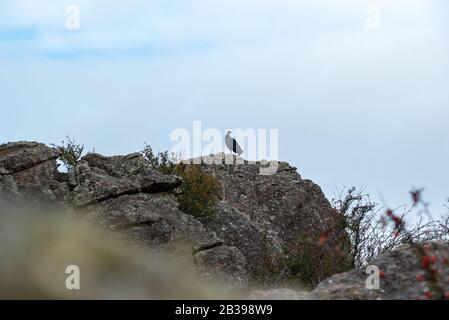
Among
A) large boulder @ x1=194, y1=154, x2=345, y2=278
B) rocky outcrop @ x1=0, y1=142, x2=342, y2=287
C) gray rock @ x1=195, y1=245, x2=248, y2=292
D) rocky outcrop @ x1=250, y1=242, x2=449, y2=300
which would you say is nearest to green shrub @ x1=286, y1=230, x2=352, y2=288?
rocky outcrop @ x1=0, y1=142, x2=342, y2=287

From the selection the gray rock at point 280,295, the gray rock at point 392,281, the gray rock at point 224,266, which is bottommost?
the gray rock at point 280,295

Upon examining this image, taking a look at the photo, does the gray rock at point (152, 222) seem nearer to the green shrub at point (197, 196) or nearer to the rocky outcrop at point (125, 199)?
the rocky outcrop at point (125, 199)

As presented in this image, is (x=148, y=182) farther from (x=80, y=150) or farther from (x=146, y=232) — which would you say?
(x=80, y=150)

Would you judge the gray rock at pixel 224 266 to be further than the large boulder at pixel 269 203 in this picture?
No

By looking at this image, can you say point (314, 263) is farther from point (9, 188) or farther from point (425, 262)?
point (425, 262)

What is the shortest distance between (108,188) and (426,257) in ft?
54.7

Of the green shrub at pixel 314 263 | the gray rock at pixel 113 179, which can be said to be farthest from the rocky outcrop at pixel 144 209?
the green shrub at pixel 314 263

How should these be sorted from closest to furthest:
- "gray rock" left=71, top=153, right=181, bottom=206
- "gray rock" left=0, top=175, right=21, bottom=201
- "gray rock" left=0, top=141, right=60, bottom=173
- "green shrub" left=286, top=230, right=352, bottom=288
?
"gray rock" left=0, top=175, right=21, bottom=201 < "gray rock" left=71, top=153, right=181, bottom=206 < "green shrub" left=286, top=230, right=352, bottom=288 < "gray rock" left=0, top=141, right=60, bottom=173

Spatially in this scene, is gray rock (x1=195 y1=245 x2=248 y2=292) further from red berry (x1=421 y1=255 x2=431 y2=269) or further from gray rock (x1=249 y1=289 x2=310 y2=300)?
red berry (x1=421 y1=255 x2=431 y2=269)

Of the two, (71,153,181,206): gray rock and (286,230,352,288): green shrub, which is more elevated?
(71,153,181,206): gray rock

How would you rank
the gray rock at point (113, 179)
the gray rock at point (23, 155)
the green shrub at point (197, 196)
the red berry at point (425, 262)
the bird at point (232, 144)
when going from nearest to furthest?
1. the red berry at point (425, 262)
2. the gray rock at point (113, 179)
3. the gray rock at point (23, 155)
4. the green shrub at point (197, 196)
5. the bird at point (232, 144)

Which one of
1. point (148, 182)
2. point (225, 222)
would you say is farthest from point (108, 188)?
point (225, 222)

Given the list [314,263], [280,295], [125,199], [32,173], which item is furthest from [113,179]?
[280,295]
